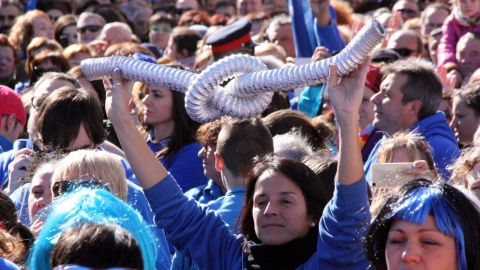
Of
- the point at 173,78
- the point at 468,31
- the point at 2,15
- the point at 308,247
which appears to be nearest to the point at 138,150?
the point at 173,78

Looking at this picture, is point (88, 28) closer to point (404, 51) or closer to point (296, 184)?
point (404, 51)

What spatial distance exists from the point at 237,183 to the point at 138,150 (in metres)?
0.83

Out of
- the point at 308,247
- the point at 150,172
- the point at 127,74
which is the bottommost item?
the point at 308,247

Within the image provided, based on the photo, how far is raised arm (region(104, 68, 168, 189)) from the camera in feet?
10.8

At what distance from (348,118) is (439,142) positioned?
219 cm

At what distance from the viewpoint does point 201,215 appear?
133 inches

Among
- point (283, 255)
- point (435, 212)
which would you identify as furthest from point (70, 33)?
point (435, 212)

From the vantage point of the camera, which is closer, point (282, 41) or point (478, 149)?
point (478, 149)

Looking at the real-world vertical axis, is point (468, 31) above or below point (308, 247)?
above

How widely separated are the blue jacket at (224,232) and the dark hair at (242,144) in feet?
2.10

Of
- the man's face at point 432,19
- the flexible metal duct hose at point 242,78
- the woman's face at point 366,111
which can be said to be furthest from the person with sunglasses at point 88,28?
the flexible metal duct hose at point 242,78

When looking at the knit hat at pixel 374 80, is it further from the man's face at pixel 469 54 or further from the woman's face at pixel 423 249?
the woman's face at pixel 423 249

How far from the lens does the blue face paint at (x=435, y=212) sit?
267cm

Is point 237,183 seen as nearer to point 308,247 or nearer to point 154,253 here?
point 308,247
